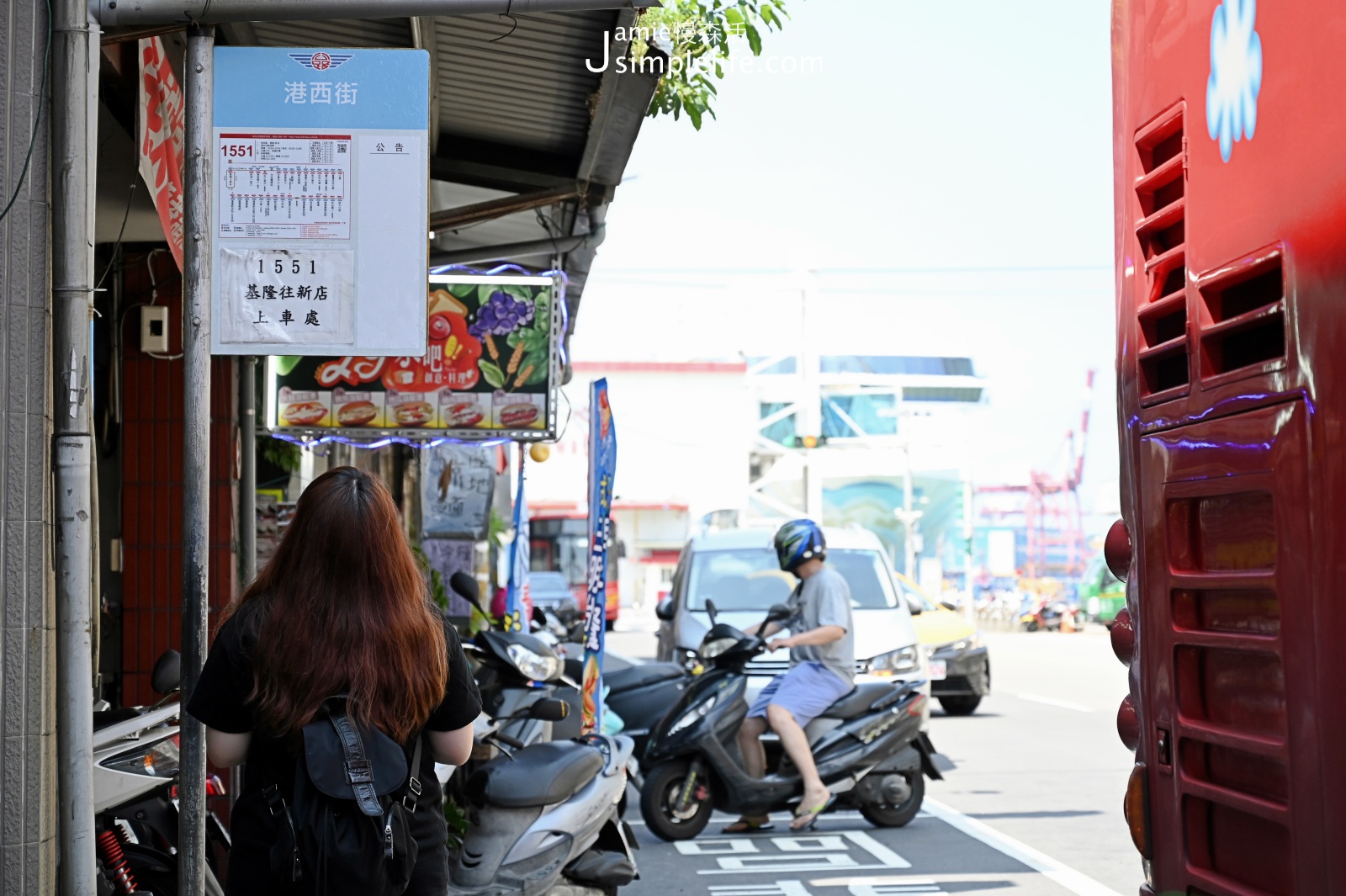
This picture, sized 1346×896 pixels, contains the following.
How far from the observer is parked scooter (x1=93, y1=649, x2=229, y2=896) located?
4.29m

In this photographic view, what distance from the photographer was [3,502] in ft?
11.8

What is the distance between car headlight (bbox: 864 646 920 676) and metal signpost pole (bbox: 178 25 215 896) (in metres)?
8.18

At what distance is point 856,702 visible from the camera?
29.4ft

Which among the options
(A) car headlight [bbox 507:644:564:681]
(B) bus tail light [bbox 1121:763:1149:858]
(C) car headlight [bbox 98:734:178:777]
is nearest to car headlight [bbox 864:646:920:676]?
(A) car headlight [bbox 507:644:564:681]

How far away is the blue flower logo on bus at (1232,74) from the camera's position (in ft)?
10.1

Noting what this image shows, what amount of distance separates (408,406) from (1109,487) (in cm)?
8406

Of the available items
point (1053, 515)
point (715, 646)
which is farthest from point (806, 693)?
point (1053, 515)

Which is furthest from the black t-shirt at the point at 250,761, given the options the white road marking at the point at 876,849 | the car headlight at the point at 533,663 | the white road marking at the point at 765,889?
the white road marking at the point at 876,849

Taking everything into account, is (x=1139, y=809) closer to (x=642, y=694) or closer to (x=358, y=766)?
(x=358, y=766)

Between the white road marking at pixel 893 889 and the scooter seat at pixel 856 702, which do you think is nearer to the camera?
the white road marking at pixel 893 889

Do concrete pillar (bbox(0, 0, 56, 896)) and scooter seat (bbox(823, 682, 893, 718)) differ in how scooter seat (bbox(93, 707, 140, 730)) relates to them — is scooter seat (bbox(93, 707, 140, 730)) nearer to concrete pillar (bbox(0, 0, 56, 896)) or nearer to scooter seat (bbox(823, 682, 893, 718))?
concrete pillar (bbox(0, 0, 56, 896))

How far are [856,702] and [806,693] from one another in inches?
12.9

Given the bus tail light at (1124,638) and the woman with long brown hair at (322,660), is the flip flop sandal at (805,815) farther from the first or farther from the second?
the woman with long brown hair at (322,660)

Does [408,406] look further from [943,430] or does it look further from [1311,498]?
[943,430]
